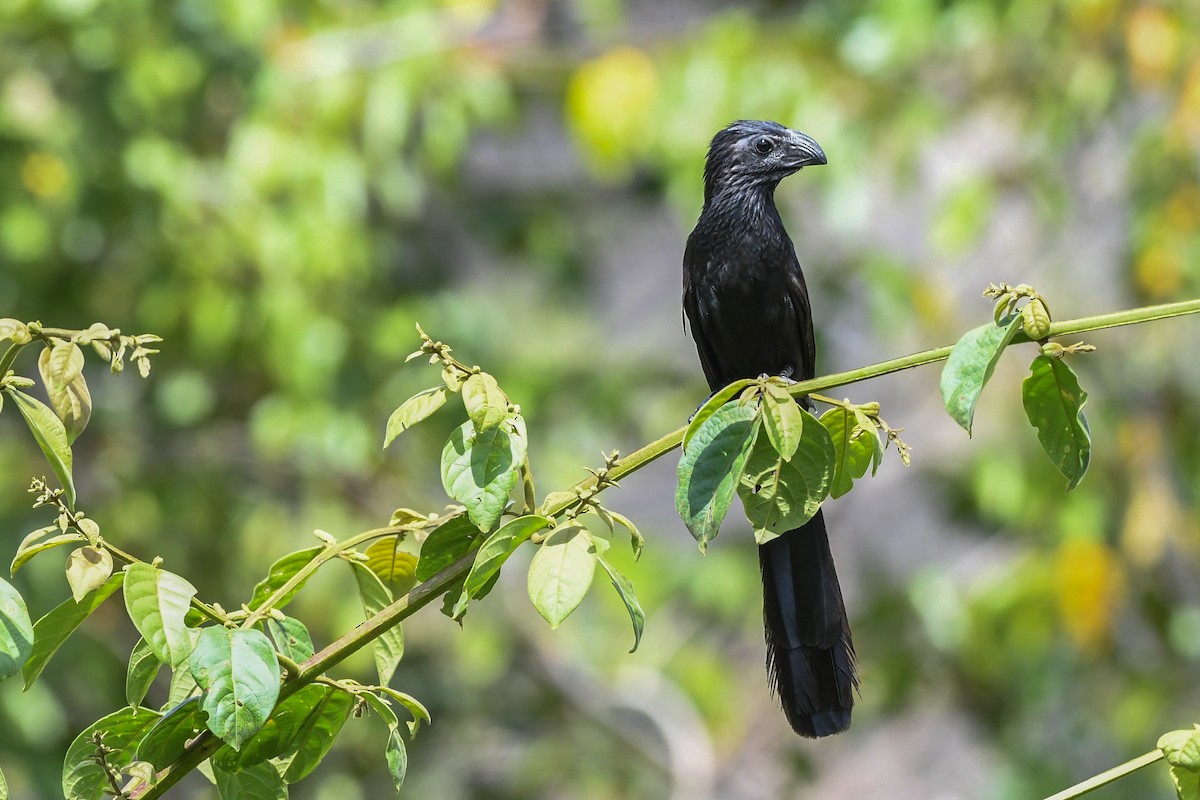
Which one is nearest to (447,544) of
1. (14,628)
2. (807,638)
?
(14,628)

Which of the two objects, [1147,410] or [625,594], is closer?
[625,594]

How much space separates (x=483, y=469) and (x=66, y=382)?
0.40m

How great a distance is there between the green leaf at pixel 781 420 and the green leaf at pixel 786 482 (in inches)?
1.1

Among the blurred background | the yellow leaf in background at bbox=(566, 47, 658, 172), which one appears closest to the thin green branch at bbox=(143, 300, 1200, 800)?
the blurred background

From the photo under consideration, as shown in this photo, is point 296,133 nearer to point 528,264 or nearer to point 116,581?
point 528,264

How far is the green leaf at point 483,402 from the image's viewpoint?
1348 mm

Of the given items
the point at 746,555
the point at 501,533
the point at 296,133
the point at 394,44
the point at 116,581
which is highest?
the point at 394,44

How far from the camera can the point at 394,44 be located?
4789 mm

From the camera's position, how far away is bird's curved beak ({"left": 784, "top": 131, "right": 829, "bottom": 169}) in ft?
9.74

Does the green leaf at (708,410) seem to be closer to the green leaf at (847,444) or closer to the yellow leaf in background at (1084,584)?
the green leaf at (847,444)

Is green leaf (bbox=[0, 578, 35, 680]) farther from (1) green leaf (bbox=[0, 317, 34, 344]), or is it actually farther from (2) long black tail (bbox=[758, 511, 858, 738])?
(2) long black tail (bbox=[758, 511, 858, 738])

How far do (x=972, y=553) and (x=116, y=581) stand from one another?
566cm

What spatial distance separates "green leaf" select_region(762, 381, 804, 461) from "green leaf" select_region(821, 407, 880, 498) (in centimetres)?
8

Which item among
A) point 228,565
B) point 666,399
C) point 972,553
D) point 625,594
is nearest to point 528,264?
point 666,399
